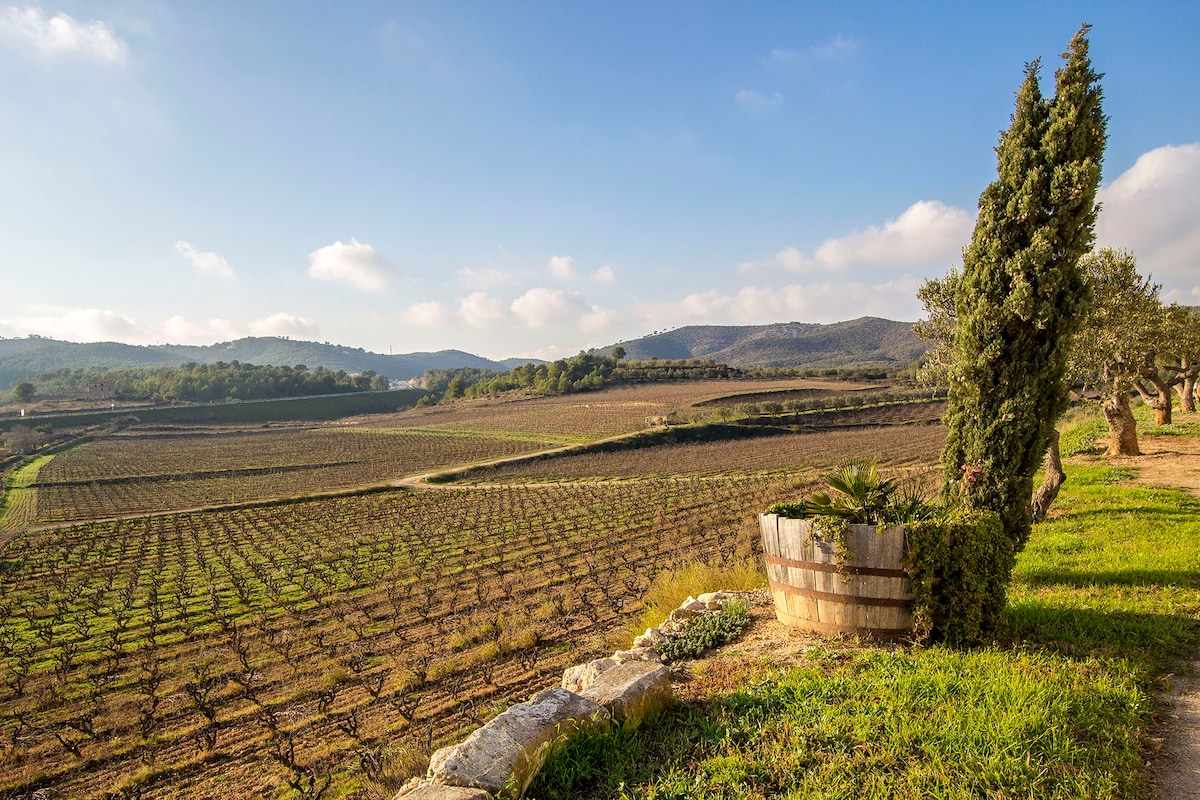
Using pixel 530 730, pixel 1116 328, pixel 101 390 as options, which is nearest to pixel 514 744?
pixel 530 730

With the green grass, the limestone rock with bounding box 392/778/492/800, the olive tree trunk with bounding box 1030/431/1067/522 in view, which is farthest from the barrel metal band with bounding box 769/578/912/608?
the green grass

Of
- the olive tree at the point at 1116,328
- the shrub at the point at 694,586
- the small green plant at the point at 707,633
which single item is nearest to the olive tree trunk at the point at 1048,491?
the olive tree at the point at 1116,328

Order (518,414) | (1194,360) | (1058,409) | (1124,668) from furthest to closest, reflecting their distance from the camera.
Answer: (518,414)
(1194,360)
(1058,409)
(1124,668)

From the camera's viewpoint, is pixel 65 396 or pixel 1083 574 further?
pixel 65 396

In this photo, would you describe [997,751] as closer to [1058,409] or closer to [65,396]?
[1058,409]

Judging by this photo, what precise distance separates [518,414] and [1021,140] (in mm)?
92641

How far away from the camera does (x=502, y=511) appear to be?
35.3 metres

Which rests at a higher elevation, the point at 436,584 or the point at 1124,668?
the point at 1124,668

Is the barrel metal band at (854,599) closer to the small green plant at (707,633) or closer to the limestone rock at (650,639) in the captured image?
the small green plant at (707,633)

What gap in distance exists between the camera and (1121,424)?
17516 millimetres

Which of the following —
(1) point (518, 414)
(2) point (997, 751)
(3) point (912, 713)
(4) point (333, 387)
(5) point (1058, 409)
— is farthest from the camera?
(4) point (333, 387)

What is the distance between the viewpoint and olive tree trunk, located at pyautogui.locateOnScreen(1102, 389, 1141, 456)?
1712cm

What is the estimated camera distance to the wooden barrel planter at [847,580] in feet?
19.1

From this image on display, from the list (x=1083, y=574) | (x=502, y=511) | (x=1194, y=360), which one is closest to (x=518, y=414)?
(x=502, y=511)
